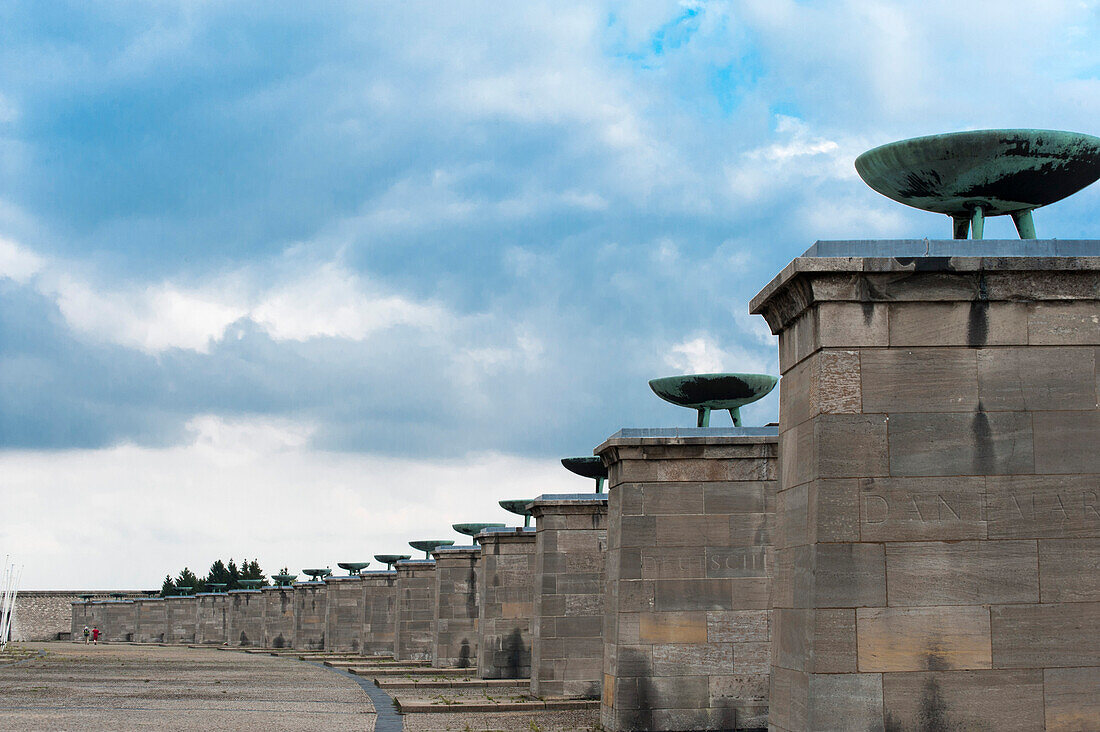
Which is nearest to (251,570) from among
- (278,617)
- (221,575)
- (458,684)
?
(221,575)

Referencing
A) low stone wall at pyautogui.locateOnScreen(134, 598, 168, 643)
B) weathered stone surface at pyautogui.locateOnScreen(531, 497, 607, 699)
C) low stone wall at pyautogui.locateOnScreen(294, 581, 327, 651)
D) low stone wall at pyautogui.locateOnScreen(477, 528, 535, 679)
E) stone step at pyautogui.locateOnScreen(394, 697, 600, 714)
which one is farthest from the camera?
low stone wall at pyautogui.locateOnScreen(134, 598, 168, 643)

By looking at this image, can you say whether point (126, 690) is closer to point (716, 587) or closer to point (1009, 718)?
point (716, 587)

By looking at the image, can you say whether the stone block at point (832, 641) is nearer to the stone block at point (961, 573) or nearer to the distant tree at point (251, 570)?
the stone block at point (961, 573)

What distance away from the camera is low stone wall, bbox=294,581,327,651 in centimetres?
6431

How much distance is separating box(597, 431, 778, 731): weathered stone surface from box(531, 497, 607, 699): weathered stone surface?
6875 mm

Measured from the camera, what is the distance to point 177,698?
2642 centimetres

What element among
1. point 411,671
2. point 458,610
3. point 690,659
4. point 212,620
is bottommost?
point 212,620

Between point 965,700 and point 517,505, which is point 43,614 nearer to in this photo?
point 517,505

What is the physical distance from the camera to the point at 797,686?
931cm

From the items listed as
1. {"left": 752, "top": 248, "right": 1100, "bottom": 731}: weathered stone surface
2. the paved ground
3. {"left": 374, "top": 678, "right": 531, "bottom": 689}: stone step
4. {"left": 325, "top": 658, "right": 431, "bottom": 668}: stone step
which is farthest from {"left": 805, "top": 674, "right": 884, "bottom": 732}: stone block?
{"left": 325, "top": 658, "right": 431, "bottom": 668}: stone step

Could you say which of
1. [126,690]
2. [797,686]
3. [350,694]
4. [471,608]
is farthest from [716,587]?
[471,608]

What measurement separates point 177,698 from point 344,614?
32233 mm

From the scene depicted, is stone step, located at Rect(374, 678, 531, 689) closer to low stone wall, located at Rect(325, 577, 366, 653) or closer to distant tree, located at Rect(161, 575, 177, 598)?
low stone wall, located at Rect(325, 577, 366, 653)

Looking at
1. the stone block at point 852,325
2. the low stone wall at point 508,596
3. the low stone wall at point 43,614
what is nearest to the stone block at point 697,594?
the stone block at point 852,325
